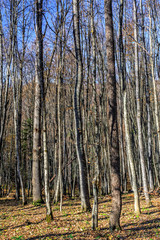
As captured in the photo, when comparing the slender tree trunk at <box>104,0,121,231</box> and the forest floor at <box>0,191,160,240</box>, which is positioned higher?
the slender tree trunk at <box>104,0,121,231</box>

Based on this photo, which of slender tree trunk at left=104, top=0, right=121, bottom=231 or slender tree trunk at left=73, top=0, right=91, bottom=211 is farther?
slender tree trunk at left=73, top=0, right=91, bottom=211

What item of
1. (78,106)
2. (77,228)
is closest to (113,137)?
(78,106)

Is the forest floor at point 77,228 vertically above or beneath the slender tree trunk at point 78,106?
beneath

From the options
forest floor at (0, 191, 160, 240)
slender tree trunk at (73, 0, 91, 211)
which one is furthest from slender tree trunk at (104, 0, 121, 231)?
slender tree trunk at (73, 0, 91, 211)

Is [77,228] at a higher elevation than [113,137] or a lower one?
→ lower

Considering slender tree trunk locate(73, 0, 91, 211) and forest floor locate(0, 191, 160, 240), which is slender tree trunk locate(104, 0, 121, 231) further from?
slender tree trunk locate(73, 0, 91, 211)

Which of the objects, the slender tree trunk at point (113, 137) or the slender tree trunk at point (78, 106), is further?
the slender tree trunk at point (78, 106)

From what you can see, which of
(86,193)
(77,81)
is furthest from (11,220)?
(77,81)

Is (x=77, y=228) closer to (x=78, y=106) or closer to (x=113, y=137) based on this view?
(x=113, y=137)

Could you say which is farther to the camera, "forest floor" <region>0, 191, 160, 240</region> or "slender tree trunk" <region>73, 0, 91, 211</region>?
"slender tree trunk" <region>73, 0, 91, 211</region>

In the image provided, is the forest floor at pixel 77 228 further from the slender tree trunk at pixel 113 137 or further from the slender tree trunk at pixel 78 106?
the slender tree trunk at pixel 78 106

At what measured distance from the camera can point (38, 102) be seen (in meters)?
10.4

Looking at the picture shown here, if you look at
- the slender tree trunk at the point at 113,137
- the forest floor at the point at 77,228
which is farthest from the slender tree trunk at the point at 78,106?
the slender tree trunk at the point at 113,137

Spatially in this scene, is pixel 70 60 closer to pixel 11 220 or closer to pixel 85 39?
pixel 85 39
